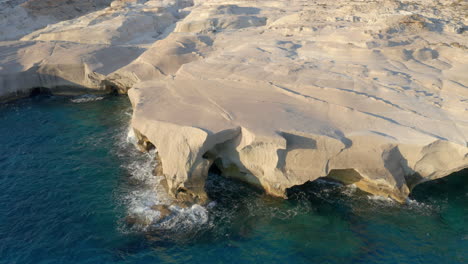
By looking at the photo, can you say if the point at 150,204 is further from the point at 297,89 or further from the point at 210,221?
the point at 297,89

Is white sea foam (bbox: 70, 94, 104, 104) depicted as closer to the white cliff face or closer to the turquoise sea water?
the white cliff face

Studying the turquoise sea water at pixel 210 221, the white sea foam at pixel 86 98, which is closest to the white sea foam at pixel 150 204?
the turquoise sea water at pixel 210 221

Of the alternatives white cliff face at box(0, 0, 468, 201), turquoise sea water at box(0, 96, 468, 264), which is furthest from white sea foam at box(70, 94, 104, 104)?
turquoise sea water at box(0, 96, 468, 264)

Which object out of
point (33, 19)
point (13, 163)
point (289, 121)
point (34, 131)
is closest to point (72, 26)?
point (33, 19)

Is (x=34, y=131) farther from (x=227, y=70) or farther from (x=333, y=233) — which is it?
(x=333, y=233)

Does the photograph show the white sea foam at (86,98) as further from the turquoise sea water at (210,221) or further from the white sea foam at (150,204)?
the white sea foam at (150,204)

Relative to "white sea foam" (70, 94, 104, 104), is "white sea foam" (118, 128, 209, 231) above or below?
above
